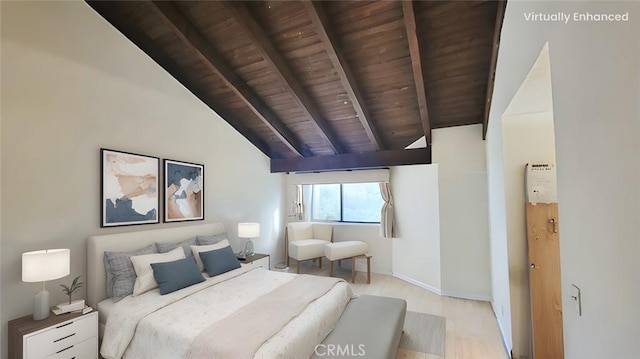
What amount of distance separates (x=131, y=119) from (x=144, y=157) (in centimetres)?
47

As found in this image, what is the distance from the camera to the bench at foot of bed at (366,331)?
2027 mm

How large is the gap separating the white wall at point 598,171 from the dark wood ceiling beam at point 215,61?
10.8 ft

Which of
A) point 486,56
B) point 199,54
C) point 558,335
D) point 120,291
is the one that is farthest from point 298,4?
point 558,335

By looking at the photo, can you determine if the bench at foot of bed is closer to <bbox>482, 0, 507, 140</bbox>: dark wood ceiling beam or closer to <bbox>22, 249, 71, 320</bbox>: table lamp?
<bbox>22, 249, 71, 320</bbox>: table lamp

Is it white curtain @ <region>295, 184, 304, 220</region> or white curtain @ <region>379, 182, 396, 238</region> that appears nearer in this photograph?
white curtain @ <region>379, 182, 396, 238</region>

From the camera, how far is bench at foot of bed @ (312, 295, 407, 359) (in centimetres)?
203

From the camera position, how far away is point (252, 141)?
17.6 ft

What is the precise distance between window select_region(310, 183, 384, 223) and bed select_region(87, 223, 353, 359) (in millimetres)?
3021

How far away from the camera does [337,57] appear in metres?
3.13

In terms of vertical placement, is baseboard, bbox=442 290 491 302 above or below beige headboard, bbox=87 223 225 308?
below

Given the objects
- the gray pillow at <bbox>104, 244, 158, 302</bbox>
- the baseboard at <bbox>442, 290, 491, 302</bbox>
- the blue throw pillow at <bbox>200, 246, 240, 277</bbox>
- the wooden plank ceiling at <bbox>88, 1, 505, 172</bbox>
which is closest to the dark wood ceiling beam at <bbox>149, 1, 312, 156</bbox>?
the wooden plank ceiling at <bbox>88, 1, 505, 172</bbox>

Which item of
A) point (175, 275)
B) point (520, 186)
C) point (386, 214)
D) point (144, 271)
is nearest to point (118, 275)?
point (144, 271)

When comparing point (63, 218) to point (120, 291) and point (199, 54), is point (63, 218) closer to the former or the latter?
point (120, 291)

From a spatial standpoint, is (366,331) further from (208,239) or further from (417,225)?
(417,225)
